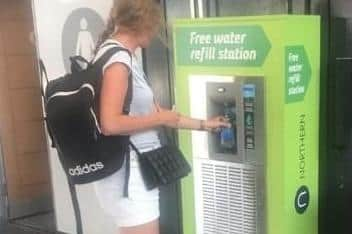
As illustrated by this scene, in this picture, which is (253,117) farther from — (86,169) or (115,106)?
(86,169)

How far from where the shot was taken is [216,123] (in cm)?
245

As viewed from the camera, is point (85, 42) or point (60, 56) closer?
point (85, 42)

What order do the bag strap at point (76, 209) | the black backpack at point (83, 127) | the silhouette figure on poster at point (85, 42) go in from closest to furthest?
the black backpack at point (83, 127) < the silhouette figure on poster at point (85, 42) < the bag strap at point (76, 209)

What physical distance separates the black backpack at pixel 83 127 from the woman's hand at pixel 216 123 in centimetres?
41

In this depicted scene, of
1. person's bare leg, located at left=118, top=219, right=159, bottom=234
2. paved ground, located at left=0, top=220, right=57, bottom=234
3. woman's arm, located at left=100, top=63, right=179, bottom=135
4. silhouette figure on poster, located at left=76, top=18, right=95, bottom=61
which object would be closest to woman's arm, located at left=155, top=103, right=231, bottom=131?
woman's arm, located at left=100, top=63, right=179, bottom=135

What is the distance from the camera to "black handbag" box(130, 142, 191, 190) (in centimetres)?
229

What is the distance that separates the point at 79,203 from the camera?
3475mm

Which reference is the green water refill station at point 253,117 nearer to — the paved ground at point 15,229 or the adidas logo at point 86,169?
the adidas logo at point 86,169

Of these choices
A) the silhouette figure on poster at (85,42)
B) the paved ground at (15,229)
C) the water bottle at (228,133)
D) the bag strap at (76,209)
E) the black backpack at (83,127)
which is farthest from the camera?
the paved ground at (15,229)

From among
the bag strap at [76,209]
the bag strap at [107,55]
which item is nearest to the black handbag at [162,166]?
the bag strap at [107,55]

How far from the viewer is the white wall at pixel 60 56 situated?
10.6 ft

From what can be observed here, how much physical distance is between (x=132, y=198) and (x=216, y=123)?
0.52 meters

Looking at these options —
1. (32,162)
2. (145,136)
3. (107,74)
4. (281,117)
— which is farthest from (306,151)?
(32,162)

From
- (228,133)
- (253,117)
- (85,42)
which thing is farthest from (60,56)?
(253,117)
